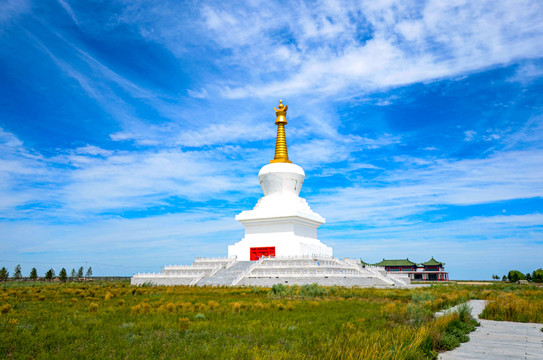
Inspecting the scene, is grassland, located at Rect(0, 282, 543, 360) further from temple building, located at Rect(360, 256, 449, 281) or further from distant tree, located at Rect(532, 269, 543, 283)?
temple building, located at Rect(360, 256, 449, 281)

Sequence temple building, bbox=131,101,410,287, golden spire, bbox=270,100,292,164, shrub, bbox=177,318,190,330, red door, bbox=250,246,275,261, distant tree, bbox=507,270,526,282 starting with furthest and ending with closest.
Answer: distant tree, bbox=507,270,526,282
golden spire, bbox=270,100,292,164
red door, bbox=250,246,275,261
temple building, bbox=131,101,410,287
shrub, bbox=177,318,190,330

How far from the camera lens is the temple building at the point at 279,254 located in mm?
29344

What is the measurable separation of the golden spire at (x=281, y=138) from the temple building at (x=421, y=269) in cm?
2364

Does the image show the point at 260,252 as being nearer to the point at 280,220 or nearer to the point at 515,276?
the point at 280,220

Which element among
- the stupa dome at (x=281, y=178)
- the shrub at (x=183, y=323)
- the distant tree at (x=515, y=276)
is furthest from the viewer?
the distant tree at (x=515, y=276)

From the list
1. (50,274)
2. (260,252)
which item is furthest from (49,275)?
(260,252)

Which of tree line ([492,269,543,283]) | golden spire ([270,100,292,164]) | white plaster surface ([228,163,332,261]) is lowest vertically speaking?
tree line ([492,269,543,283])

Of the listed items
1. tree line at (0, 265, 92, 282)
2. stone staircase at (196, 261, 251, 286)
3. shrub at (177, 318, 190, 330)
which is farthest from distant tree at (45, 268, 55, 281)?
shrub at (177, 318, 190, 330)

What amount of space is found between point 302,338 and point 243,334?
4.94 feet

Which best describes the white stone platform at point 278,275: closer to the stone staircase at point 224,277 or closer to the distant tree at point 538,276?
the stone staircase at point 224,277

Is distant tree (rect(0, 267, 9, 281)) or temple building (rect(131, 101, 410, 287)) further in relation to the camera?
distant tree (rect(0, 267, 9, 281))

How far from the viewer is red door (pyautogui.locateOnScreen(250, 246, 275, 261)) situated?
1519 inches

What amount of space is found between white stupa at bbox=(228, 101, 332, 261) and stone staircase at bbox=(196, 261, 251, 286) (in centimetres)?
535

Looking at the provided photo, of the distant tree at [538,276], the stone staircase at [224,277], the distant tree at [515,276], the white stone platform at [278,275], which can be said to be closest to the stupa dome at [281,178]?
the white stone platform at [278,275]
